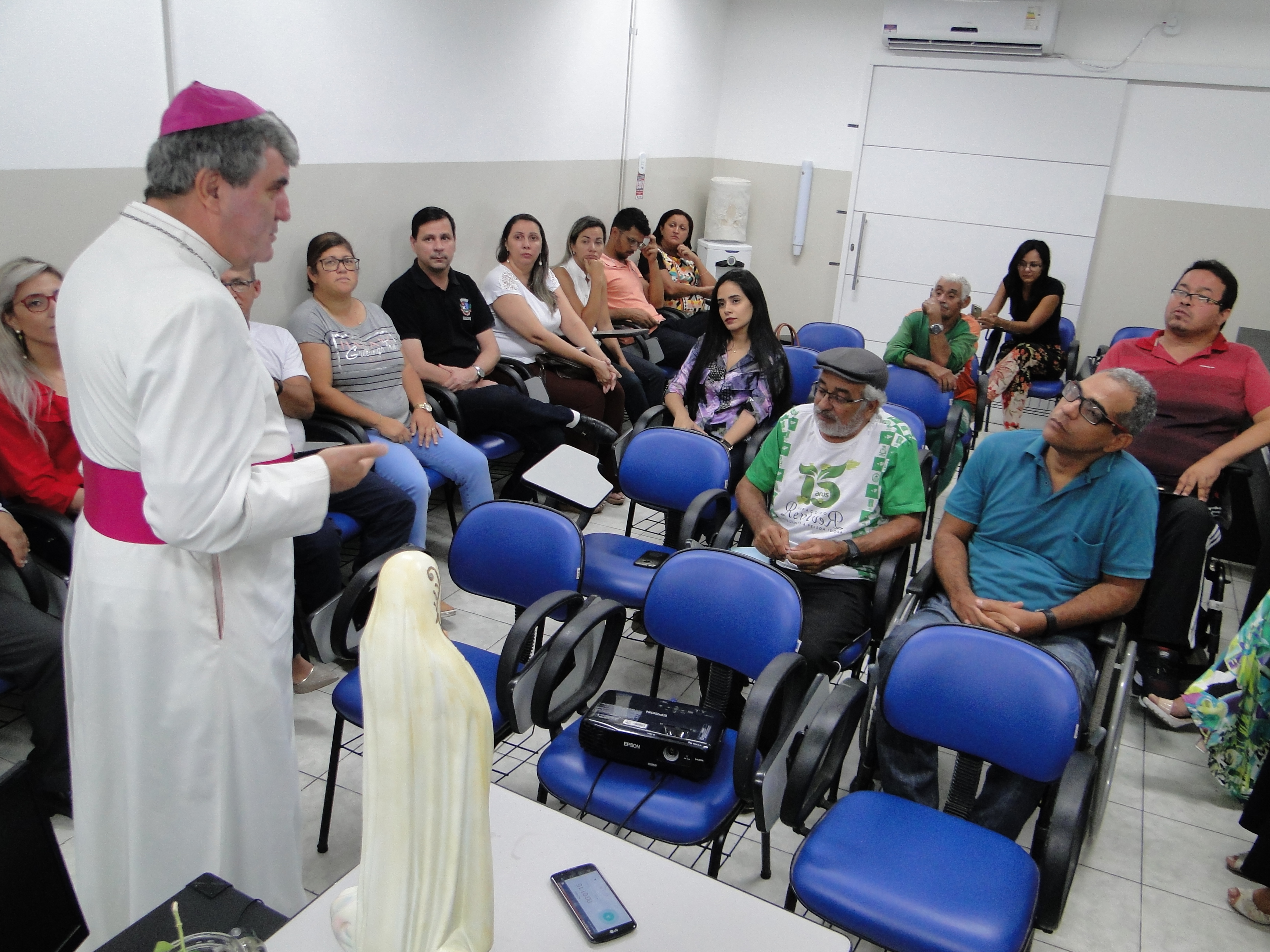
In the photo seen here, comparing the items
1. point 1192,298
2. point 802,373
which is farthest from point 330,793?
point 1192,298

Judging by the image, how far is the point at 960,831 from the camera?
6.45 ft

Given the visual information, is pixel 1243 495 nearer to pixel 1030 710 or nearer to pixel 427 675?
pixel 1030 710

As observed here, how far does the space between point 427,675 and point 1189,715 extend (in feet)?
10.1

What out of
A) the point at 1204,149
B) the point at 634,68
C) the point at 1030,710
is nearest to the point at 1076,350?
the point at 1204,149

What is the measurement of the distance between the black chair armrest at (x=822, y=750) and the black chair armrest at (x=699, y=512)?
3.28 feet

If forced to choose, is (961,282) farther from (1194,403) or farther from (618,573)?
(618,573)

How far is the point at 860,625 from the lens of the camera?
2.78 m

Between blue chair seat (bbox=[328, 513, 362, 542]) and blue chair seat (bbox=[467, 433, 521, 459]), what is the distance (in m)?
0.85

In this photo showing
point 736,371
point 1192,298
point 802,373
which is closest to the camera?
point 1192,298

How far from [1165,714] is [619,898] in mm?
2596

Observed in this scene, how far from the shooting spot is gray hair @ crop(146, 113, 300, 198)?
1.47 m

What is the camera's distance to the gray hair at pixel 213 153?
1466mm

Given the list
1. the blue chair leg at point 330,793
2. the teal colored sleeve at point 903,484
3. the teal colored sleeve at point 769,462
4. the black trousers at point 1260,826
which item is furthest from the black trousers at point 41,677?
the black trousers at point 1260,826

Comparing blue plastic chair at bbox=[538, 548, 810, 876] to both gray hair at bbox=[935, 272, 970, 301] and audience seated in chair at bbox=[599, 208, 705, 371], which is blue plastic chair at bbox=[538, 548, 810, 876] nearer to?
gray hair at bbox=[935, 272, 970, 301]
